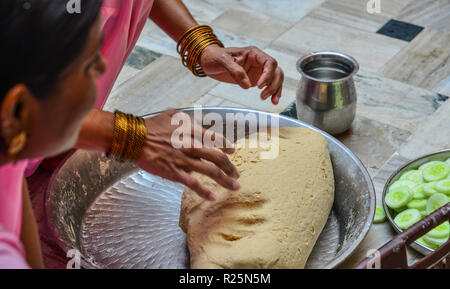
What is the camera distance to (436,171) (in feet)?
4.38

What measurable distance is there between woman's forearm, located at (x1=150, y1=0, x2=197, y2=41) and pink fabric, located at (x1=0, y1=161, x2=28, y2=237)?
660 mm

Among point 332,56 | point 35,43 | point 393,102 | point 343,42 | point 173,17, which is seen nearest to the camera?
point 35,43

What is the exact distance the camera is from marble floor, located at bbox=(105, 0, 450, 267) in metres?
1.63

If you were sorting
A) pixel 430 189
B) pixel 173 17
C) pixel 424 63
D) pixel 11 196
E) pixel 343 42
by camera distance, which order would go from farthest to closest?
pixel 343 42 → pixel 424 63 → pixel 173 17 → pixel 430 189 → pixel 11 196

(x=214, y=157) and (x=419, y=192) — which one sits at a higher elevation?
(x=214, y=157)

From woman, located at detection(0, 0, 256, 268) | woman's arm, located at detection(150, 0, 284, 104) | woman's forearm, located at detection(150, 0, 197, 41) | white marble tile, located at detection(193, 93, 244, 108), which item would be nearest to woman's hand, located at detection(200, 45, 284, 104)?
woman's arm, located at detection(150, 0, 284, 104)

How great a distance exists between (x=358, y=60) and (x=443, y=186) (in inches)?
30.1

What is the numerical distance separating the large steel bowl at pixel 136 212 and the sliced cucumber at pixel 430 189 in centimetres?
19

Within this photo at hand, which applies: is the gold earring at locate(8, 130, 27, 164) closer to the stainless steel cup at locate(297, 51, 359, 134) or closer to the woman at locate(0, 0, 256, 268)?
the woman at locate(0, 0, 256, 268)

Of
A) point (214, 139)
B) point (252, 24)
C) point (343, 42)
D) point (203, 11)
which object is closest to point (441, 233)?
point (214, 139)

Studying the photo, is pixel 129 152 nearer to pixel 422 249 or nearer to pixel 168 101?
pixel 422 249

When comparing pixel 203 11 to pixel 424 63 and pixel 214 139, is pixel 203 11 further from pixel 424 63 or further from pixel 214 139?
pixel 214 139

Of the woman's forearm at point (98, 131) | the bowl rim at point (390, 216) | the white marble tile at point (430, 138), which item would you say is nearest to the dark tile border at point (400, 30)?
the white marble tile at point (430, 138)
